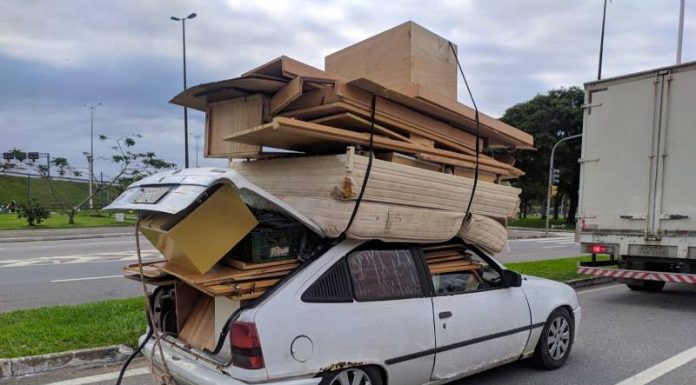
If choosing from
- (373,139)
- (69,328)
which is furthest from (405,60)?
(69,328)

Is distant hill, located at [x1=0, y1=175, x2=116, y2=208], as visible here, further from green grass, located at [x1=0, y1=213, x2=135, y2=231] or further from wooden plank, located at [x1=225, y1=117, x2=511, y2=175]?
wooden plank, located at [x1=225, y1=117, x2=511, y2=175]

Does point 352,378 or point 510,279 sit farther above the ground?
point 510,279

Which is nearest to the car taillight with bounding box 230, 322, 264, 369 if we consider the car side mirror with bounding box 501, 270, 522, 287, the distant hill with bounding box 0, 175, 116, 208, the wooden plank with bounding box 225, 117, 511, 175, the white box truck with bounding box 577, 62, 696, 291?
the wooden plank with bounding box 225, 117, 511, 175

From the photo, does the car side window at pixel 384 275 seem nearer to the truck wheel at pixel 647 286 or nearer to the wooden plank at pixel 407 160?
the wooden plank at pixel 407 160

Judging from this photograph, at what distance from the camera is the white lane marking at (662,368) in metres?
4.45

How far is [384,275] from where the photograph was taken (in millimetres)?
3510

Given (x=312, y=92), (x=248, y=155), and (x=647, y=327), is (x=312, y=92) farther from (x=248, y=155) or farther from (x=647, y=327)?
(x=647, y=327)

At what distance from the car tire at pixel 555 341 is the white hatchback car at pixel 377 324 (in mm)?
155

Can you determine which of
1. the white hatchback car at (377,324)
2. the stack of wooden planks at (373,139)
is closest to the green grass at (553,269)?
the white hatchback car at (377,324)

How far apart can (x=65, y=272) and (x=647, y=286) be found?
451 inches

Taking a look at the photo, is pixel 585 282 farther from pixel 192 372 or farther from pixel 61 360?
pixel 61 360

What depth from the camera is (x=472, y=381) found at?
432 centimetres

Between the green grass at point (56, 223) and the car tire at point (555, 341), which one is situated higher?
the car tire at point (555, 341)

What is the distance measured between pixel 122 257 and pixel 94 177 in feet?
87.4
